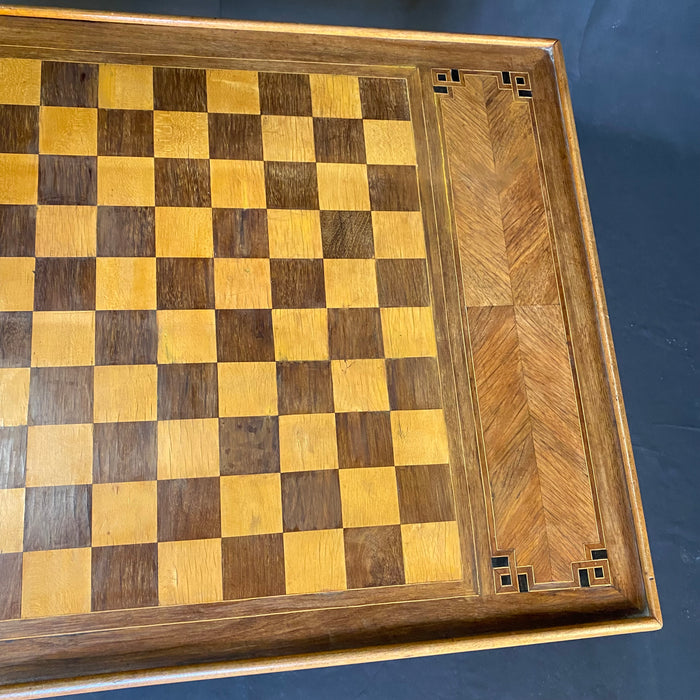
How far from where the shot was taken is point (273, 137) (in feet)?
5.84

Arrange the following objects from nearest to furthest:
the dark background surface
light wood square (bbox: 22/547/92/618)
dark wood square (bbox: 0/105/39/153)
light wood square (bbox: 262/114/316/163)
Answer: light wood square (bbox: 22/547/92/618), dark wood square (bbox: 0/105/39/153), light wood square (bbox: 262/114/316/163), the dark background surface

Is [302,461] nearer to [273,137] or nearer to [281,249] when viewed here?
[281,249]

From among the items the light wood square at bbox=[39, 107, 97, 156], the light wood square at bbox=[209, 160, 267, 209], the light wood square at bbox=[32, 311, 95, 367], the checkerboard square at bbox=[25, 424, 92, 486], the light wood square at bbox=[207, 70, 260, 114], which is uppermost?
the light wood square at bbox=[207, 70, 260, 114]

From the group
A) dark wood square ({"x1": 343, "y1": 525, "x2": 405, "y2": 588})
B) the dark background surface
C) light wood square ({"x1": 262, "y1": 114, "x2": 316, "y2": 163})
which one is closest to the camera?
dark wood square ({"x1": 343, "y1": 525, "x2": 405, "y2": 588})

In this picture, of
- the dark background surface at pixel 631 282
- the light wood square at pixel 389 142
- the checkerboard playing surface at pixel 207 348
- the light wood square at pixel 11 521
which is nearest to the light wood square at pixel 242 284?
the checkerboard playing surface at pixel 207 348

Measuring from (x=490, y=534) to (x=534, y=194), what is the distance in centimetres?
103

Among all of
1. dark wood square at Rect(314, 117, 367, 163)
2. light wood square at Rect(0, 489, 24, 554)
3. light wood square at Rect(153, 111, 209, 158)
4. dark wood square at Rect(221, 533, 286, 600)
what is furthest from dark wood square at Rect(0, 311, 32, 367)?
dark wood square at Rect(314, 117, 367, 163)

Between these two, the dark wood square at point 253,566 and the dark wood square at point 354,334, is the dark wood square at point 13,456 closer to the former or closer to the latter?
the dark wood square at point 253,566

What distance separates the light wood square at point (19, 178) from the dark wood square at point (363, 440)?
40.7 inches

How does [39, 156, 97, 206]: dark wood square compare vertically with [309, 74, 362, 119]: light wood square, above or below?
below

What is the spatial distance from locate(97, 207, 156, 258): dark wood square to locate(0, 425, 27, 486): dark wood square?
51 cm

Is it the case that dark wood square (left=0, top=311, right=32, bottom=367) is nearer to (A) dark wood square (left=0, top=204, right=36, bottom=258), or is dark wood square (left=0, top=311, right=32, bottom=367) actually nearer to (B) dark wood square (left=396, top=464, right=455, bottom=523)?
(A) dark wood square (left=0, top=204, right=36, bottom=258)

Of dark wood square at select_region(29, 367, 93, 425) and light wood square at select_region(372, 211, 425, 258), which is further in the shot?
light wood square at select_region(372, 211, 425, 258)

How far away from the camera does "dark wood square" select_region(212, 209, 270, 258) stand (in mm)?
1683
